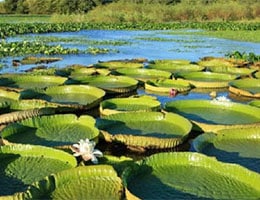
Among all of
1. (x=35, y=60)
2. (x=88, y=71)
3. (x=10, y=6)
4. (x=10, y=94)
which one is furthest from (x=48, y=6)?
(x=10, y=94)

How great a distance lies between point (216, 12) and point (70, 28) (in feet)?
44.9

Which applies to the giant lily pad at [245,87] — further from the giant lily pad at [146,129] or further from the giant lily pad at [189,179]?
the giant lily pad at [189,179]

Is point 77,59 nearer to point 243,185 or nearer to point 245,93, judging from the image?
point 245,93

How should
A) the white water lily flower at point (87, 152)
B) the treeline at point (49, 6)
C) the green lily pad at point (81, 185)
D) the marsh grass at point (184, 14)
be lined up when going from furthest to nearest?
the treeline at point (49, 6) < the marsh grass at point (184, 14) < the white water lily flower at point (87, 152) < the green lily pad at point (81, 185)

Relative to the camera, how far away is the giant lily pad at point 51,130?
4117 mm

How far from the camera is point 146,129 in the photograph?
455 cm

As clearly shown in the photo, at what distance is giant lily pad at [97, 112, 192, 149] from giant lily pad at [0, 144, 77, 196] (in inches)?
32.7

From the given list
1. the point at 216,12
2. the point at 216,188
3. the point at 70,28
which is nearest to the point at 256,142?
the point at 216,188

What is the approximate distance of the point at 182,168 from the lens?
3406mm

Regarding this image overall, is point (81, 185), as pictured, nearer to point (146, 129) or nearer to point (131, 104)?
point (146, 129)

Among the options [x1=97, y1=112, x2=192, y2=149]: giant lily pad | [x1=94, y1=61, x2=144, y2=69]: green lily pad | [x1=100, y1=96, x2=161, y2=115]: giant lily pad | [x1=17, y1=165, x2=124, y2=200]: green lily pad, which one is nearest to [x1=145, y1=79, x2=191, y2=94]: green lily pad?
[x1=100, y1=96, x2=161, y2=115]: giant lily pad

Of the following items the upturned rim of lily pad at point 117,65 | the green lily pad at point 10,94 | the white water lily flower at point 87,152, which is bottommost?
the upturned rim of lily pad at point 117,65

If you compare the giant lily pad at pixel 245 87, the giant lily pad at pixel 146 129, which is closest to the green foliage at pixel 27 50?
the giant lily pad at pixel 245 87

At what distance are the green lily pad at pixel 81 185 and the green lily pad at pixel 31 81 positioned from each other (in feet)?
13.1
